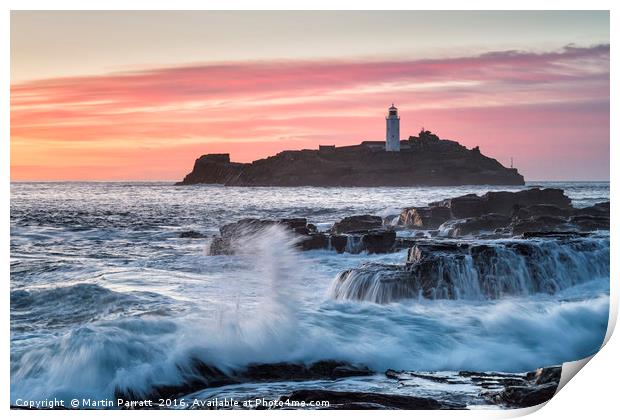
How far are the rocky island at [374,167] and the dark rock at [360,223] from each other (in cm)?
36

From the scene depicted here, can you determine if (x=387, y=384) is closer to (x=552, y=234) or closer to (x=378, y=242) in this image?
(x=378, y=242)

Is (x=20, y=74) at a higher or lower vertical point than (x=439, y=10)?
lower

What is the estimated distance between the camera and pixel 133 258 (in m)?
9.16

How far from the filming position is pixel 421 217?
1012 centimetres

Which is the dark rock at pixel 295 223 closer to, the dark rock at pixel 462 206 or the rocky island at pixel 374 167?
the rocky island at pixel 374 167

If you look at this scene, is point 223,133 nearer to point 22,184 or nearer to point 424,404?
point 22,184

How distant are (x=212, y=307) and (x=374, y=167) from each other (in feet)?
7.56

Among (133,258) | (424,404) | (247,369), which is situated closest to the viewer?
(424,404)

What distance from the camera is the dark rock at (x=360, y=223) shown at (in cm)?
1006

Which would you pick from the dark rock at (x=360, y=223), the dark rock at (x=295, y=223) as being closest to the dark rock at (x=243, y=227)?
the dark rock at (x=295, y=223)

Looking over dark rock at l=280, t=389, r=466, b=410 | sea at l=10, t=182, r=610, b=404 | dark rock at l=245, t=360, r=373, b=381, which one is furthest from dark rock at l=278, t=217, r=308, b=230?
dark rock at l=280, t=389, r=466, b=410

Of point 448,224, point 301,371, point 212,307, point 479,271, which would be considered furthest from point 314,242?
point 301,371

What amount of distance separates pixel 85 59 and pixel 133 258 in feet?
6.28
